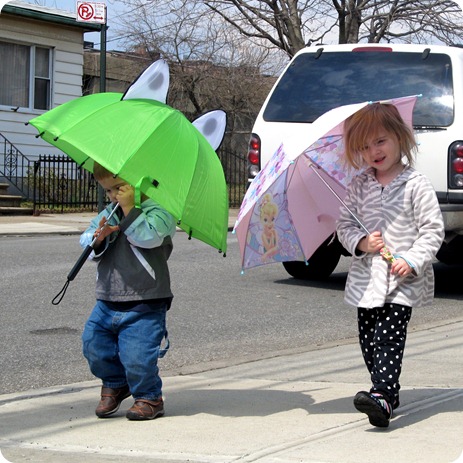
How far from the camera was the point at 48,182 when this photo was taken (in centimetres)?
2264

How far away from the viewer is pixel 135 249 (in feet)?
15.8

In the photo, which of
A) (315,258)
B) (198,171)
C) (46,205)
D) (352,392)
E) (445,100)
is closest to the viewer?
(198,171)

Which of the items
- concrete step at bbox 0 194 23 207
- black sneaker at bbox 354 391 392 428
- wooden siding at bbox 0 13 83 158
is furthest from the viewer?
wooden siding at bbox 0 13 83 158

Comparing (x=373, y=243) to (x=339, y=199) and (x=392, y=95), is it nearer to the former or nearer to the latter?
(x=339, y=199)

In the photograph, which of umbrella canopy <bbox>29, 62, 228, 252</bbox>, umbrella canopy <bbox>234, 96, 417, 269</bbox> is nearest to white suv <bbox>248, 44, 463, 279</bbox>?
umbrella canopy <bbox>234, 96, 417, 269</bbox>

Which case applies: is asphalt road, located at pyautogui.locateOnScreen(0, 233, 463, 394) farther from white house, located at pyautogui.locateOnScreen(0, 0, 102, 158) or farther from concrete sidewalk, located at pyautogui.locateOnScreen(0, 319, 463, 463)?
white house, located at pyautogui.locateOnScreen(0, 0, 102, 158)

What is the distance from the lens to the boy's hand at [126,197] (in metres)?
4.83

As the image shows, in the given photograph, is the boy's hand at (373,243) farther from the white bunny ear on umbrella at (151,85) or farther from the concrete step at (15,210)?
the concrete step at (15,210)

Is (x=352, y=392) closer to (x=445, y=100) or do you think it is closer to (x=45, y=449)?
(x=45, y=449)

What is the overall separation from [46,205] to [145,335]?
17885 millimetres

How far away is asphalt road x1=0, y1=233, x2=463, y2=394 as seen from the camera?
22.0ft

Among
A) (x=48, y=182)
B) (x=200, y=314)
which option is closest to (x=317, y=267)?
(x=200, y=314)

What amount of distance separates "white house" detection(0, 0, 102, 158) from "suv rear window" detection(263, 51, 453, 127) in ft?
48.6

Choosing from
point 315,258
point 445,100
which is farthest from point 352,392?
point 315,258
